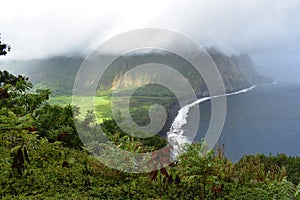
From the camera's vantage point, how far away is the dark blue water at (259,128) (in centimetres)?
3806

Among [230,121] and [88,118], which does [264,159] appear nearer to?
[88,118]

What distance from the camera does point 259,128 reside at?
51188 mm

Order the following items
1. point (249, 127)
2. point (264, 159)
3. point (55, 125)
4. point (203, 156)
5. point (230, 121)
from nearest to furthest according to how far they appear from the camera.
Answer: point (203, 156) → point (55, 125) → point (264, 159) → point (249, 127) → point (230, 121)

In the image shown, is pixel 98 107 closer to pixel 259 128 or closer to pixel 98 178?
pixel 98 178

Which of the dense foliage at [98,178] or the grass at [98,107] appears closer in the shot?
the dense foliage at [98,178]

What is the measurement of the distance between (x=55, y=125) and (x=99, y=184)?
417cm

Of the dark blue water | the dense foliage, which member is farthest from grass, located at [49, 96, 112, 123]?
the dark blue water

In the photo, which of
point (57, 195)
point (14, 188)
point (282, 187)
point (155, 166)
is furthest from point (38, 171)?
point (282, 187)

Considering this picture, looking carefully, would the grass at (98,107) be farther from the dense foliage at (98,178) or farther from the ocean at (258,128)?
the ocean at (258,128)

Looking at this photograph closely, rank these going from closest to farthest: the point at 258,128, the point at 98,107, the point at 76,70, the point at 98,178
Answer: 1. the point at 98,178
2. the point at 98,107
3. the point at 258,128
4. the point at 76,70

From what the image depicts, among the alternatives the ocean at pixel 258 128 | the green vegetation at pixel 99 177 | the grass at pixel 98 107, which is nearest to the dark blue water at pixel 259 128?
the ocean at pixel 258 128

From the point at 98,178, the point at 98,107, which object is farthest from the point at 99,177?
the point at 98,107

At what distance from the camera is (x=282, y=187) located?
13.5 feet

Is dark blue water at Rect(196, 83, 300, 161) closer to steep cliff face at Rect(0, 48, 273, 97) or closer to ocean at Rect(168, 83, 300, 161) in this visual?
ocean at Rect(168, 83, 300, 161)
